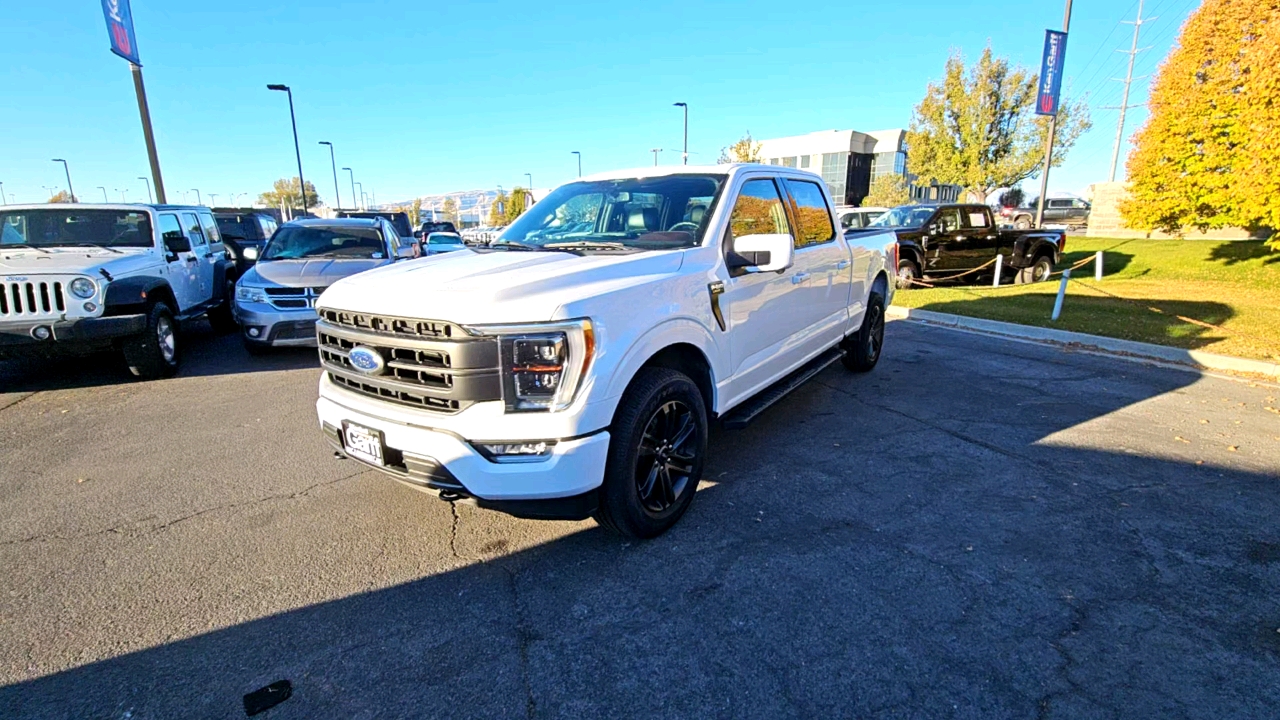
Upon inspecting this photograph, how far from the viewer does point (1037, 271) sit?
1497 centimetres

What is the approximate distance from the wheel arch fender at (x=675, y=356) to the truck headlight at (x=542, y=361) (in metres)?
0.20

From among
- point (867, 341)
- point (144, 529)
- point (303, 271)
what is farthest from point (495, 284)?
point (303, 271)

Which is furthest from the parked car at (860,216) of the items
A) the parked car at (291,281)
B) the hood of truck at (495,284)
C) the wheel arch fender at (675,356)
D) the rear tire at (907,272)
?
the hood of truck at (495,284)

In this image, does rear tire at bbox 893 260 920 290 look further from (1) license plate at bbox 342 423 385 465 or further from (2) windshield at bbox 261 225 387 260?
(1) license plate at bbox 342 423 385 465

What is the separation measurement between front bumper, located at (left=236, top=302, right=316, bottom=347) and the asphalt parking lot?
2.32 meters

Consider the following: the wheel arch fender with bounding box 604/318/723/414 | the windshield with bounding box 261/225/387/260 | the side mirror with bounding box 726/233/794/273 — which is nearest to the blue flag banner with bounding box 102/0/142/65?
the windshield with bounding box 261/225/387/260

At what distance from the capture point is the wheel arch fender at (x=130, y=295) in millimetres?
5871

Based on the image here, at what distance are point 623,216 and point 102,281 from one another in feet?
17.7

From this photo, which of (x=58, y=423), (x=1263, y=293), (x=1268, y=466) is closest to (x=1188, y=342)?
(x=1268, y=466)

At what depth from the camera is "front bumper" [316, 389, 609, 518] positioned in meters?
2.61

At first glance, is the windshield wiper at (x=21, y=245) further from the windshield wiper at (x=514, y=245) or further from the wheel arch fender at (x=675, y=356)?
the wheel arch fender at (x=675, y=356)

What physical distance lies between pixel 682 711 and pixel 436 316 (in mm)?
1833

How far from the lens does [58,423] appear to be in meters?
5.17

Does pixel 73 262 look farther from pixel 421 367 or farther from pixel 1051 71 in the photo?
pixel 1051 71
